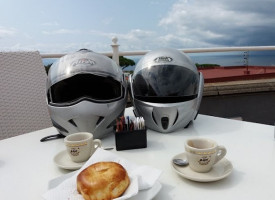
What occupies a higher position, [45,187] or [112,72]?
[112,72]

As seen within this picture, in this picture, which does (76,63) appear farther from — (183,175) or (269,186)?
(269,186)

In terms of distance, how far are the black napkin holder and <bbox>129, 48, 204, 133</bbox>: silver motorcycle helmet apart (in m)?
0.15

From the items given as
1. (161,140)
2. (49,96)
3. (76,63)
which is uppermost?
(76,63)

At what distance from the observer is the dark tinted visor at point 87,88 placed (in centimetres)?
95

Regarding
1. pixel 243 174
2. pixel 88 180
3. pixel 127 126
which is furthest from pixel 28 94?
pixel 243 174

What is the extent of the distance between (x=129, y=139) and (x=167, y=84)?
27 centimetres

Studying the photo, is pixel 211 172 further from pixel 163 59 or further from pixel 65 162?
pixel 163 59

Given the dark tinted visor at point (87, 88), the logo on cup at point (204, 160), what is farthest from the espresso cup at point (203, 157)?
the dark tinted visor at point (87, 88)

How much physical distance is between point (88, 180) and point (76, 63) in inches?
19.9

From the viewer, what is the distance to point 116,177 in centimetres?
49

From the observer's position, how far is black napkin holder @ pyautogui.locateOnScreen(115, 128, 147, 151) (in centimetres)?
77

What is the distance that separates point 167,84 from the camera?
93 cm

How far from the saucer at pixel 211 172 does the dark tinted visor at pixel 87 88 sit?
42cm

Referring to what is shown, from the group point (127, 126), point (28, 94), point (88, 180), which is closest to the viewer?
point (88, 180)
